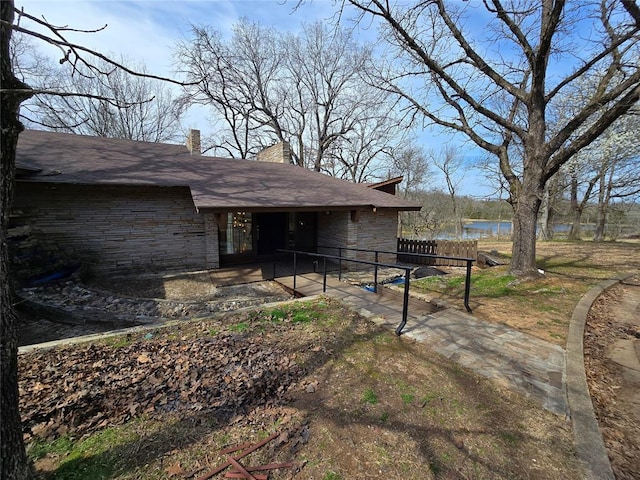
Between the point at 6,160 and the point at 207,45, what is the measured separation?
2438cm

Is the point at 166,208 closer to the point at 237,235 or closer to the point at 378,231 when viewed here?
the point at 237,235

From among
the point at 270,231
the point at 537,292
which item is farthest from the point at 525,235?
the point at 270,231

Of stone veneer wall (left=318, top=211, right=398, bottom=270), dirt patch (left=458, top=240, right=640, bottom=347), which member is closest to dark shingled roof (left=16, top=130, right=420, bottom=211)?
stone veneer wall (left=318, top=211, right=398, bottom=270)

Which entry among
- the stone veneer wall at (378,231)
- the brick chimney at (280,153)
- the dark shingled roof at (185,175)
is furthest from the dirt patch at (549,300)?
the brick chimney at (280,153)

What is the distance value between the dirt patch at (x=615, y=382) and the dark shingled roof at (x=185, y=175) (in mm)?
6182

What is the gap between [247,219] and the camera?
402 inches

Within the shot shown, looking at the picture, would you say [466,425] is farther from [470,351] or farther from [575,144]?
→ [575,144]

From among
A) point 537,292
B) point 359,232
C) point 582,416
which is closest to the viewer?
point 582,416

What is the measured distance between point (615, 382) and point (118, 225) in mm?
10584

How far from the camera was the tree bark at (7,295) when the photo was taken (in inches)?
61.7

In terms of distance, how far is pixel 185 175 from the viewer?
9.13m

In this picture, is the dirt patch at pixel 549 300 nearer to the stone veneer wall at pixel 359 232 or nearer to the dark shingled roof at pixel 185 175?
the stone veneer wall at pixel 359 232

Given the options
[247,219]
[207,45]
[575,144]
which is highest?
[207,45]

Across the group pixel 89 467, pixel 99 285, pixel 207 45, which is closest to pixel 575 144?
pixel 89 467
